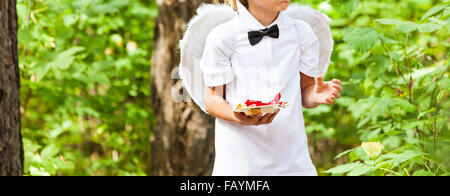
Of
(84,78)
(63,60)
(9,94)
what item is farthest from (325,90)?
(84,78)

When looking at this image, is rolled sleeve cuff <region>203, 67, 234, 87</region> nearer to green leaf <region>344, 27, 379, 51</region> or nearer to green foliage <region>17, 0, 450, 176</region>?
green foliage <region>17, 0, 450, 176</region>

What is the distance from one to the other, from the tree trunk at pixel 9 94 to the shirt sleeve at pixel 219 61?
1.42 metres

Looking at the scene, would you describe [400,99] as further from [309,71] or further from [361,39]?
[309,71]

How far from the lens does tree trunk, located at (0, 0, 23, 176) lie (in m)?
2.72

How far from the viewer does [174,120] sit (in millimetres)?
4152

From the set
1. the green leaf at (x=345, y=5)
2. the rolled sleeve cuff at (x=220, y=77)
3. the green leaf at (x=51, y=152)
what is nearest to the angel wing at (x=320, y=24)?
the rolled sleeve cuff at (x=220, y=77)

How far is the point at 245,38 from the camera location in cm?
191

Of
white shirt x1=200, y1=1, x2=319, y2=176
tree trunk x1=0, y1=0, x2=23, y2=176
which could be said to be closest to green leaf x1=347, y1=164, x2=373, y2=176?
white shirt x1=200, y1=1, x2=319, y2=176

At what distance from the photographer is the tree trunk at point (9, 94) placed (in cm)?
272
